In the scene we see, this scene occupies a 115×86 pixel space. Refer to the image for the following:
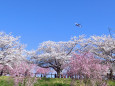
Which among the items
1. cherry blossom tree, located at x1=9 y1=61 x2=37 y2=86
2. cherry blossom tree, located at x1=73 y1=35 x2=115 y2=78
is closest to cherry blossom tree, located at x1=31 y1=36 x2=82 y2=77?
cherry blossom tree, located at x1=73 y1=35 x2=115 y2=78

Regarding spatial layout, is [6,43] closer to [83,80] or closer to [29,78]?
[29,78]

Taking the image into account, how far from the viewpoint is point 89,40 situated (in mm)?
30203

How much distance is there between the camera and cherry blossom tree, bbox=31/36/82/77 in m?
28.8

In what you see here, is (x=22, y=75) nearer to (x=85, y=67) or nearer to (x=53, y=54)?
(x=85, y=67)

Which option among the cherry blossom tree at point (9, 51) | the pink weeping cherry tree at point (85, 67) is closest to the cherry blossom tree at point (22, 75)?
the pink weeping cherry tree at point (85, 67)

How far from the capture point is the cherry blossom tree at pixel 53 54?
94.3ft

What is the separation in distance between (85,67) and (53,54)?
61.4ft

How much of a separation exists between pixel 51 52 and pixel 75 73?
63.5 ft

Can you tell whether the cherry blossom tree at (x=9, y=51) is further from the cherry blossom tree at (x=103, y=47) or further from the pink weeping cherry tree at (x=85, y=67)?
the pink weeping cherry tree at (x=85, y=67)

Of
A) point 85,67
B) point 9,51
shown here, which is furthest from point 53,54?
point 85,67

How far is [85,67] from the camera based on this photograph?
9.91 m

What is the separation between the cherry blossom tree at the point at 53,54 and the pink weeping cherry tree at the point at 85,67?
17482 mm

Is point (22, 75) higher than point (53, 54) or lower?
lower

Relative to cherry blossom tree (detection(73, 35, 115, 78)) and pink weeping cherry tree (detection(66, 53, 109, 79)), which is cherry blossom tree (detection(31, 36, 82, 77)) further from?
pink weeping cherry tree (detection(66, 53, 109, 79))
